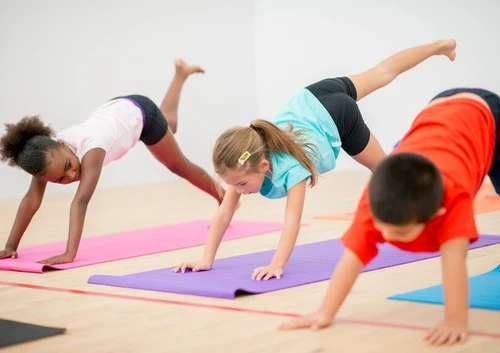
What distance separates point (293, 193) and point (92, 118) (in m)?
1.54

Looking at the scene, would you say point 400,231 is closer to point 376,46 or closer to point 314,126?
point 314,126

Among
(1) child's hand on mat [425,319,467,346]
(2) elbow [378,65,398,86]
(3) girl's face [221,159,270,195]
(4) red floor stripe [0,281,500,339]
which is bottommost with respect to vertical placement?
(4) red floor stripe [0,281,500,339]

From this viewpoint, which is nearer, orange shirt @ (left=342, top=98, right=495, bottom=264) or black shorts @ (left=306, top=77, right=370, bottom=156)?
orange shirt @ (left=342, top=98, right=495, bottom=264)

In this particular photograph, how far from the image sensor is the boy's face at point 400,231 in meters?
1.93

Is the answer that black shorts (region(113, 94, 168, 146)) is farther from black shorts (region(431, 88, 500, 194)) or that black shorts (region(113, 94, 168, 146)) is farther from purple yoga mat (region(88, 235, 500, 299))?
black shorts (region(431, 88, 500, 194))

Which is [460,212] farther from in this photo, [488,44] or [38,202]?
[488,44]


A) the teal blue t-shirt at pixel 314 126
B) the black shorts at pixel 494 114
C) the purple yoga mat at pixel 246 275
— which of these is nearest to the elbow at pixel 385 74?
the teal blue t-shirt at pixel 314 126

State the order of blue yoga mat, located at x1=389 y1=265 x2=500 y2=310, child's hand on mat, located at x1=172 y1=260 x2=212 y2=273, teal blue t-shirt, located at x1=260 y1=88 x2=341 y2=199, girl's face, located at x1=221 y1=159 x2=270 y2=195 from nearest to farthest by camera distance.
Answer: blue yoga mat, located at x1=389 y1=265 x2=500 y2=310 < girl's face, located at x1=221 y1=159 x2=270 y2=195 < child's hand on mat, located at x1=172 y1=260 x2=212 y2=273 < teal blue t-shirt, located at x1=260 y1=88 x2=341 y2=199

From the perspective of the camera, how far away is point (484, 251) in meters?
3.40

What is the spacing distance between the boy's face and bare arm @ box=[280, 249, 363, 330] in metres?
0.15

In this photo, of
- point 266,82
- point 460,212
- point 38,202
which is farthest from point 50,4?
point 460,212

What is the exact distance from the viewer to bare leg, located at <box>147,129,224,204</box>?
179 inches

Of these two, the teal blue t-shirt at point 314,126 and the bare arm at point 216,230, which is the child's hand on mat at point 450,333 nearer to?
the teal blue t-shirt at point 314,126

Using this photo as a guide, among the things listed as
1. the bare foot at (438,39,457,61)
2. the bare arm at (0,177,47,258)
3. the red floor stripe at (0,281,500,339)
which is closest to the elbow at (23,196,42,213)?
the bare arm at (0,177,47,258)
